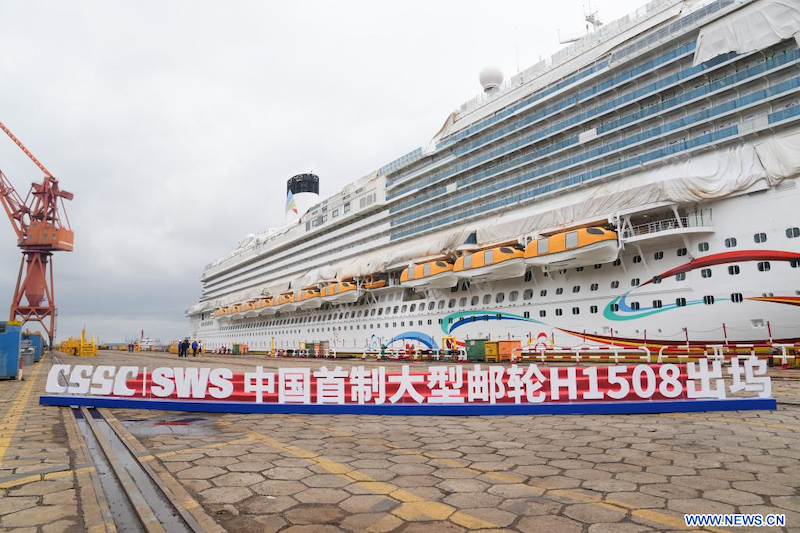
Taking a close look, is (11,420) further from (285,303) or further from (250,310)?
(250,310)

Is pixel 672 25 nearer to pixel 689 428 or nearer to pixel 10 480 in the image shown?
pixel 689 428

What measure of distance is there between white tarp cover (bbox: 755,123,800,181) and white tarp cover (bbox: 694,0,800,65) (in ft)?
9.98

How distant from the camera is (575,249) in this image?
16.3 meters

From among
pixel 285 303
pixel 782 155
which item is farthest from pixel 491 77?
pixel 285 303

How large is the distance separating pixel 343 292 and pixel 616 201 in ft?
61.5

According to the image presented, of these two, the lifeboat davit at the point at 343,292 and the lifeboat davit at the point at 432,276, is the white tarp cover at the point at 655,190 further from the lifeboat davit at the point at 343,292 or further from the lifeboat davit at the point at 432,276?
the lifeboat davit at the point at 343,292

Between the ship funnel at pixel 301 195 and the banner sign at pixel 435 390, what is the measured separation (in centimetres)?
4999

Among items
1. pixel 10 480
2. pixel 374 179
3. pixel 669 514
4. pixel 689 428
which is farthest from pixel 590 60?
pixel 10 480

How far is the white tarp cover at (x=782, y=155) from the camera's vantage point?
515 inches

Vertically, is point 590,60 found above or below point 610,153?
above

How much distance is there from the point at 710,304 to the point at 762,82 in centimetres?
762

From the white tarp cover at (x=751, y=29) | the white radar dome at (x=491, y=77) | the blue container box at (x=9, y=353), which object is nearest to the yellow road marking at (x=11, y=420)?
the blue container box at (x=9, y=353)

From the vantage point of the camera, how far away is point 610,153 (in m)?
18.7

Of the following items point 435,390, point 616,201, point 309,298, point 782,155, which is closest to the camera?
point 435,390
